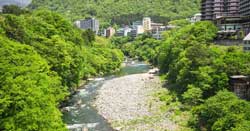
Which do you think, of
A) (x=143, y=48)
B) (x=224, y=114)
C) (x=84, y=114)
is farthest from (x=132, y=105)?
(x=143, y=48)

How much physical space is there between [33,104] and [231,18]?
175 feet

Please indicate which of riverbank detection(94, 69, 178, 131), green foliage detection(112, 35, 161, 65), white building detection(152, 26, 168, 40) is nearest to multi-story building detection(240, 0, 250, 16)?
riverbank detection(94, 69, 178, 131)

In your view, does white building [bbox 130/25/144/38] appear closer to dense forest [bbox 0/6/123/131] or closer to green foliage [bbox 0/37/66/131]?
dense forest [bbox 0/6/123/131]

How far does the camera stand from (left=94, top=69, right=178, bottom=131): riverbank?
37.7 metres

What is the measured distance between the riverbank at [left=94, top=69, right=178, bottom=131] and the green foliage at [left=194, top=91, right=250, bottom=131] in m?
4.57

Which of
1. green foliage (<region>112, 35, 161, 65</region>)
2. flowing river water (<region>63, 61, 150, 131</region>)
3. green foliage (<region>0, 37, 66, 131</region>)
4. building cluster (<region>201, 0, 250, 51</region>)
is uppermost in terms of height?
building cluster (<region>201, 0, 250, 51</region>)

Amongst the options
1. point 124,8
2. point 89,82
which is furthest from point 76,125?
point 124,8

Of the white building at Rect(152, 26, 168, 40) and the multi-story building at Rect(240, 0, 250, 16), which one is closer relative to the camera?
the multi-story building at Rect(240, 0, 250, 16)

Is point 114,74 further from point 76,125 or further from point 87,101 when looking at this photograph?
point 76,125

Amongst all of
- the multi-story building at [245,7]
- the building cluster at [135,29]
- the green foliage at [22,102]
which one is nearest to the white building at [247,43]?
the multi-story building at [245,7]

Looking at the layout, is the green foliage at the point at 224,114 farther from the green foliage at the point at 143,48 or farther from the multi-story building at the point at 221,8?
the green foliage at the point at 143,48

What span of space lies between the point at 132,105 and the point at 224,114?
61.1 ft

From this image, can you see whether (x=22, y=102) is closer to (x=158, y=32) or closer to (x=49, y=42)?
(x=49, y=42)

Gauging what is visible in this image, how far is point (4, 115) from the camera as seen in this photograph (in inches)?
856
